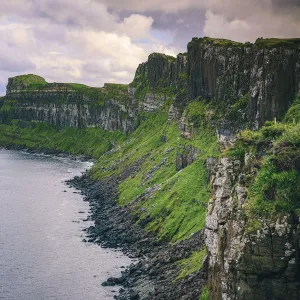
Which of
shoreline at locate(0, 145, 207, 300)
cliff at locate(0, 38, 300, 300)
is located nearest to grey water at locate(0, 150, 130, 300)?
shoreline at locate(0, 145, 207, 300)

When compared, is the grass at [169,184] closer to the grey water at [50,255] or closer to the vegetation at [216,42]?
the grey water at [50,255]

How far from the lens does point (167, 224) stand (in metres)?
108

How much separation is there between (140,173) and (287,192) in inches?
4107

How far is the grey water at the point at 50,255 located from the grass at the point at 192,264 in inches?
471

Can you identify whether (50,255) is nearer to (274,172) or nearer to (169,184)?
(169,184)

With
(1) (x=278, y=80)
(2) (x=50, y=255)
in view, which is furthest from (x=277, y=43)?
(2) (x=50, y=255)

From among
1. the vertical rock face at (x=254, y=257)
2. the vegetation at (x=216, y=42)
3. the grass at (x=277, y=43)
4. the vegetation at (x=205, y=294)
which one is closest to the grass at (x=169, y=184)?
the vegetation at (x=216, y=42)

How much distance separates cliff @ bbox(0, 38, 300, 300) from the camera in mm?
50031

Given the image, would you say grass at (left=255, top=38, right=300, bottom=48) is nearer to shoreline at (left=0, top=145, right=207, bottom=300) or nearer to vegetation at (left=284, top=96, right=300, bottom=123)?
vegetation at (left=284, top=96, right=300, bottom=123)

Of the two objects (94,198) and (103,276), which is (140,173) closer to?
(94,198)

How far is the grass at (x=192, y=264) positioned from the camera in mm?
78537

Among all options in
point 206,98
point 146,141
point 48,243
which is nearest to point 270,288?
point 48,243

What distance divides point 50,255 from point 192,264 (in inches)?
1335

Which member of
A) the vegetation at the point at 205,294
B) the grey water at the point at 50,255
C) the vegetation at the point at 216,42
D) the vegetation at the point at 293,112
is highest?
the vegetation at the point at 216,42
